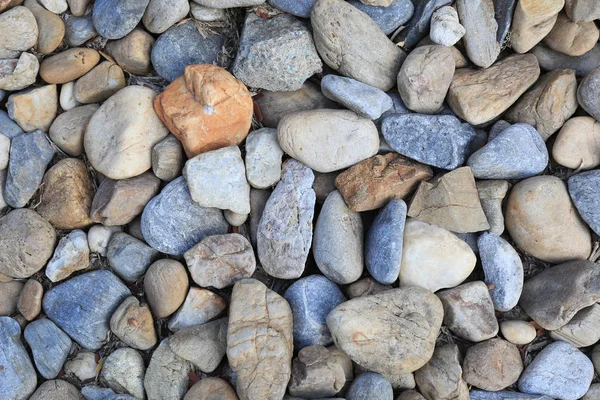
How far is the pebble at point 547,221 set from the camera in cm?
270

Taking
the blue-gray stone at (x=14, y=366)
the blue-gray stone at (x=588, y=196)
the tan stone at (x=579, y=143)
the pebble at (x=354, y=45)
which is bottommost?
the blue-gray stone at (x=14, y=366)

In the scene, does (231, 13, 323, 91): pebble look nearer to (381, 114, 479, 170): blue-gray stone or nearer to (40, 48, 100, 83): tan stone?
(381, 114, 479, 170): blue-gray stone

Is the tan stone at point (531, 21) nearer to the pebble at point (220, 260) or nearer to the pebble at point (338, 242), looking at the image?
the pebble at point (338, 242)

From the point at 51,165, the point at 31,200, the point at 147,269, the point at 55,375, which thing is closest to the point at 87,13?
the point at 51,165

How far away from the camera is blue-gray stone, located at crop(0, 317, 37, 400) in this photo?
276 centimetres

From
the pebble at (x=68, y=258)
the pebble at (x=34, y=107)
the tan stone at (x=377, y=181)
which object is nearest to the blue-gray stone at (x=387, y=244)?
the tan stone at (x=377, y=181)

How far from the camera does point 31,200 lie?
2984 mm

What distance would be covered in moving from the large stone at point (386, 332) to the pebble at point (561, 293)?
53 centimetres

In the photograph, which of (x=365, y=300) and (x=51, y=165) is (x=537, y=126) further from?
(x=51, y=165)

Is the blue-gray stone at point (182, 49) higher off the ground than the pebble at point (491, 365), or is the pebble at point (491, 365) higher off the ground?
the blue-gray stone at point (182, 49)

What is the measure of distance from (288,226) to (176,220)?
0.57 meters

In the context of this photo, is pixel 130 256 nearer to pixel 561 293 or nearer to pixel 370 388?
pixel 370 388

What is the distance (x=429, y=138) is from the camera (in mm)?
2750

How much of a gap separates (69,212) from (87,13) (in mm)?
1086
